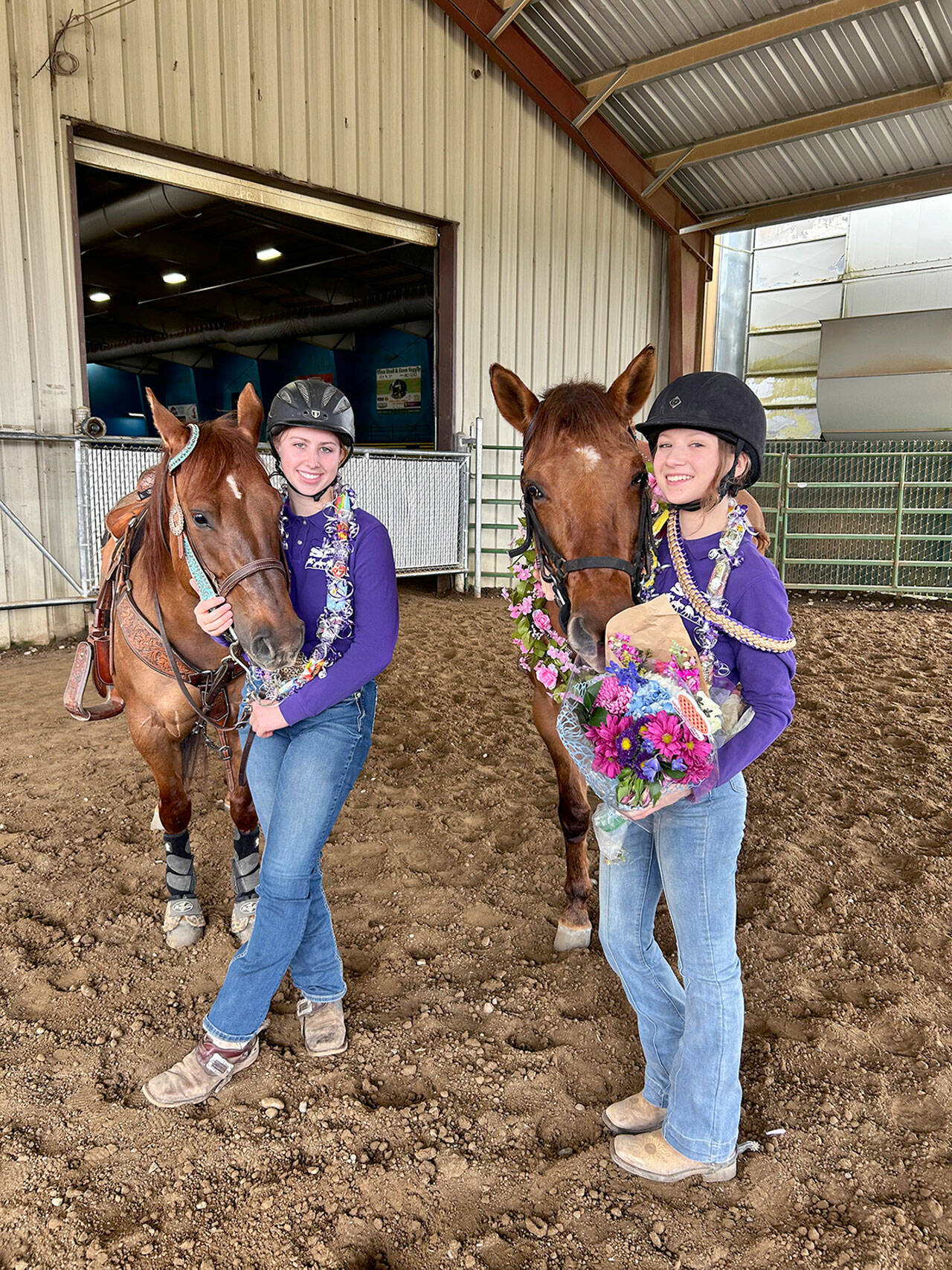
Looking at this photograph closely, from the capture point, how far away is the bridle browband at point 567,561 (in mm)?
1865

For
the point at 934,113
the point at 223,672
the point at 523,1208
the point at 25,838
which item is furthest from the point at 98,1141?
the point at 934,113

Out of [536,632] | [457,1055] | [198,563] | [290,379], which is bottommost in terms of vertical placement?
[457,1055]

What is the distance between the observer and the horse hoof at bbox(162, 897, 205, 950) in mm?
2736

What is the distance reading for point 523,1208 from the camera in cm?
173

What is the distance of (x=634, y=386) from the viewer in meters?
2.22

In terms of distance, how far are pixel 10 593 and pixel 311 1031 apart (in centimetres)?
582

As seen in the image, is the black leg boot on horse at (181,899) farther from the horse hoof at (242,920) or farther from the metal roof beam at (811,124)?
the metal roof beam at (811,124)

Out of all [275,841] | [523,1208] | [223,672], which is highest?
[223,672]

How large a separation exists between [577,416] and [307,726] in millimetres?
1055

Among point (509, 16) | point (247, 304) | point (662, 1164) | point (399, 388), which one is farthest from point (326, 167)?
point (247, 304)

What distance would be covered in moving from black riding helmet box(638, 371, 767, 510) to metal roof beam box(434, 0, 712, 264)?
9478mm

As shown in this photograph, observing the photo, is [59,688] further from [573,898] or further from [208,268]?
[208,268]

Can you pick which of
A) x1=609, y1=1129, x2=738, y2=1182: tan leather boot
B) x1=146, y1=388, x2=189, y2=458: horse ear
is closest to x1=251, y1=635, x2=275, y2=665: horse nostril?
x1=146, y1=388, x2=189, y2=458: horse ear

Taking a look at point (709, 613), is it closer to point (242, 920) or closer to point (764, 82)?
point (242, 920)
